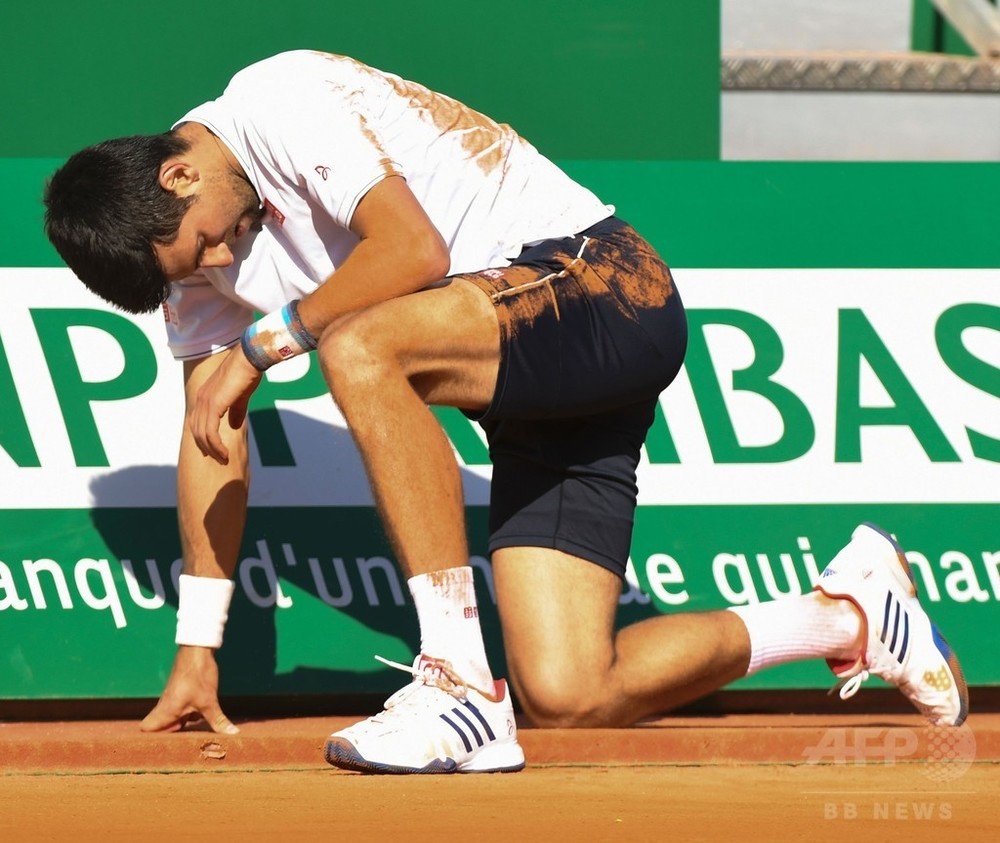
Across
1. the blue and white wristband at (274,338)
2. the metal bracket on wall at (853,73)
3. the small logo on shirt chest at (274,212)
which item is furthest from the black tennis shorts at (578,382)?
the metal bracket on wall at (853,73)

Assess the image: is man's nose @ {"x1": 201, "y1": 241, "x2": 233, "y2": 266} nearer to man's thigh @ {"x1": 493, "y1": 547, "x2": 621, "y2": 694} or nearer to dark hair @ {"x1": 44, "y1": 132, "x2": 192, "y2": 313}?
dark hair @ {"x1": 44, "y1": 132, "x2": 192, "y2": 313}

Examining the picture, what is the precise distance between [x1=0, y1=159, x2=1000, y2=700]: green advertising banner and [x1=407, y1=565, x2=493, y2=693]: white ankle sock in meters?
1.00

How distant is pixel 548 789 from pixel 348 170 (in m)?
1.17

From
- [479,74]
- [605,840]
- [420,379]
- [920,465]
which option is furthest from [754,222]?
[605,840]

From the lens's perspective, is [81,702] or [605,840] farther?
[81,702]

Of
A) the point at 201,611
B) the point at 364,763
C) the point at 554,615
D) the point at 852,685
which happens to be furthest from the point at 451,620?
the point at 852,685

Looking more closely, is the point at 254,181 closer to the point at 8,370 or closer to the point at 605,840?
the point at 8,370

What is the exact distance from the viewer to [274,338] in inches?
112

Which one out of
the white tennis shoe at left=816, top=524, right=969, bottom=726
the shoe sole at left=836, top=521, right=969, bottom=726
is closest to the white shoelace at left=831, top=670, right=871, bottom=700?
the white tennis shoe at left=816, top=524, right=969, bottom=726

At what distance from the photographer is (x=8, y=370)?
369 centimetres

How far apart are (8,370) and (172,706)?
3.16 ft

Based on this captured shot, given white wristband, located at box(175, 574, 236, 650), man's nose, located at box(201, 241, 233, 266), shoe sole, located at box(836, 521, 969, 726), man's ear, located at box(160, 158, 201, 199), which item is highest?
man's ear, located at box(160, 158, 201, 199)

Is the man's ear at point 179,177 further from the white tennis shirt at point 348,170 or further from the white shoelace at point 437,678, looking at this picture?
the white shoelace at point 437,678

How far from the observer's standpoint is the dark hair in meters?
2.87
